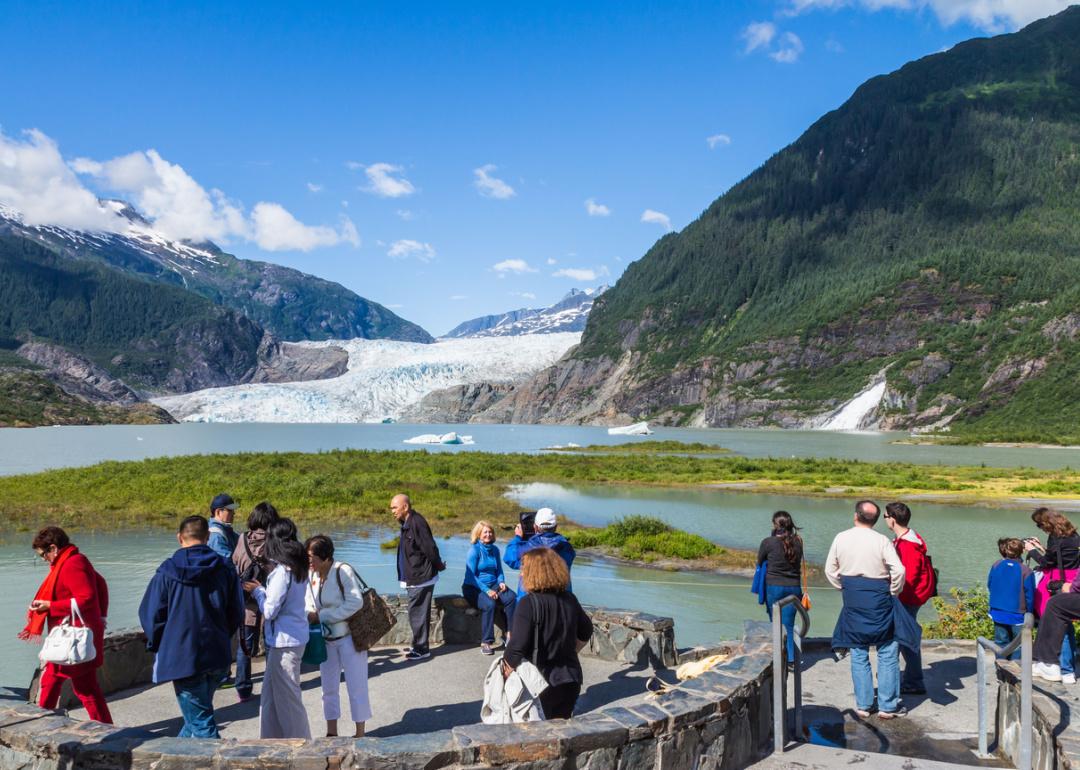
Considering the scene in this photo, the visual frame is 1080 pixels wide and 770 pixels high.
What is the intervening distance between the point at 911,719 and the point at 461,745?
4.93 metres

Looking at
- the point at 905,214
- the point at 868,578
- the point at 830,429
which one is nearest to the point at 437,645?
the point at 868,578

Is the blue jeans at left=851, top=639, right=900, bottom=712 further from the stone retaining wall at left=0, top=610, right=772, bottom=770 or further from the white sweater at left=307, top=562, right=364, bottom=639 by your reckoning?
the white sweater at left=307, top=562, right=364, bottom=639

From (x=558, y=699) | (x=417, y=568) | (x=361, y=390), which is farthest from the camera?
(x=361, y=390)

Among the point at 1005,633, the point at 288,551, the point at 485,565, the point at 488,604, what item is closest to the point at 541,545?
the point at 485,565

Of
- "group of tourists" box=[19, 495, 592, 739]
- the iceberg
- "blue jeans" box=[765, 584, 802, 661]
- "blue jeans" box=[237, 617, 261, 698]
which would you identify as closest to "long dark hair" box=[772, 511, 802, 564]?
"blue jeans" box=[765, 584, 802, 661]

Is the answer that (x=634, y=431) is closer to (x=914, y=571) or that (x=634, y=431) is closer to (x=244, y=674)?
(x=914, y=571)

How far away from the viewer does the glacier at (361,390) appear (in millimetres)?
151750

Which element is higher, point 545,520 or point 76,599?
point 545,520

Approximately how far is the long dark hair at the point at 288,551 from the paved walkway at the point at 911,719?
15.0 feet

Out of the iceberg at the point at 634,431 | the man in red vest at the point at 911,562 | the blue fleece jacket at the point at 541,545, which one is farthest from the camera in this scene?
the iceberg at the point at 634,431

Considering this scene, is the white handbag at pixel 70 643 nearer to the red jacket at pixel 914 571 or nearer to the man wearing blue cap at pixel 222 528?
the man wearing blue cap at pixel 222 528

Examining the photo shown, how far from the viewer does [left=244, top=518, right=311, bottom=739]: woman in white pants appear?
6277 mm

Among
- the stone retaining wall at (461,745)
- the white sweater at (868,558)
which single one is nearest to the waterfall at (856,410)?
the white sweater at (868,558)

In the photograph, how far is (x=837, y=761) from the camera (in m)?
6.43
